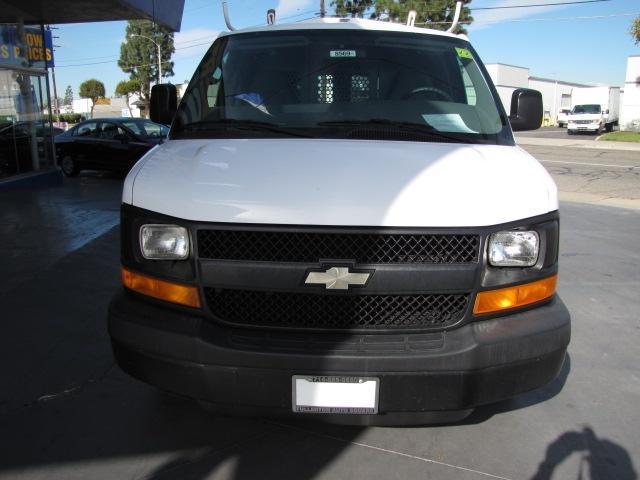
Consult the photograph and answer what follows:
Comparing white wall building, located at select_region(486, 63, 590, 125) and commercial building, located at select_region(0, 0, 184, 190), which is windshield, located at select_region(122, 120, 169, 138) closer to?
commercial building, located at select_region(0, 0, 184, 190)

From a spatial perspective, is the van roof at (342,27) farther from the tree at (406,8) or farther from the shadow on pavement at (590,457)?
the tree at (406,8)

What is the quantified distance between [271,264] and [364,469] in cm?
112

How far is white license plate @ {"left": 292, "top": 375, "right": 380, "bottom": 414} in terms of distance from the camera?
86.6 inches

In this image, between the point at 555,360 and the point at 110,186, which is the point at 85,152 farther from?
the point at 555,360

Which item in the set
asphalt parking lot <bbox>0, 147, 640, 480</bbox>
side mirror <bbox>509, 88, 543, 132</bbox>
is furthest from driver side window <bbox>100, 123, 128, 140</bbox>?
side mirror <bbox>509, 88, 543, 132</bbox>

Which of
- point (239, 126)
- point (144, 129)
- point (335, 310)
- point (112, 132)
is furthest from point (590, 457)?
point (112, 132)

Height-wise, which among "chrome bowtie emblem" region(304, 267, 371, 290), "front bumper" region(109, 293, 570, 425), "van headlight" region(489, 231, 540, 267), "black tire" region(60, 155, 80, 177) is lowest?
"black tire" region(60, 155, 80, 177)

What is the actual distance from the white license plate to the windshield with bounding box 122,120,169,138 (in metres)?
12.0

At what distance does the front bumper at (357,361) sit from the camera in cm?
219

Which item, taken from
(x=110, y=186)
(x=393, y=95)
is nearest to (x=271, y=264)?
(x=393, y=95)

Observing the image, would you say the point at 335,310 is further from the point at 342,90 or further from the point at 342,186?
the point at 342,90

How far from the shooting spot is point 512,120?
3.90 meters

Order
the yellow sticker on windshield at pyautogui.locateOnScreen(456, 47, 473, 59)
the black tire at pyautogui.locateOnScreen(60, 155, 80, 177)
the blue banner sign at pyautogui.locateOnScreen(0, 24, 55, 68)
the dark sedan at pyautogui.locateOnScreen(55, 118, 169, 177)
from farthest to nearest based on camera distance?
the black tire at pyautogui.locateOnScreen(60, 155, 80, 177) < the dark sedan at pyautogui.locateOnScreen(55, 118, 169, 177) < the blue banner sign at pyautogui.locateOnScreen(0, 24, 55, 68) < the yellow sticker on windshield at pyautogui.locateOnScreen(456, 47, 473, 59)

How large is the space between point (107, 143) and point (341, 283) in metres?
12.8
